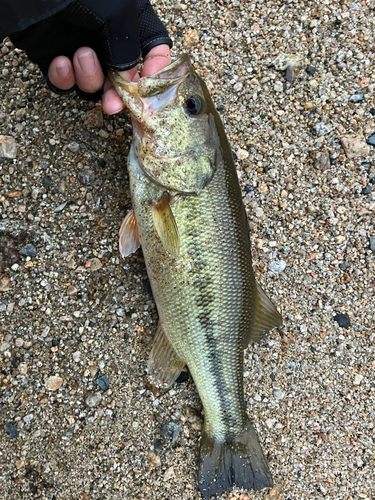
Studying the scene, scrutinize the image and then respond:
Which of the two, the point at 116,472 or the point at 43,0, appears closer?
the point at 43,0

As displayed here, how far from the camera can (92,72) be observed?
2.36m

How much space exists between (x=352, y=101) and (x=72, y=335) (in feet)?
8.94

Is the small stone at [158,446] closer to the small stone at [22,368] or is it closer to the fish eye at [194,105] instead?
the small stone at [22,368]

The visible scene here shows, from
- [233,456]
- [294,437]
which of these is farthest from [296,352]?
[233,456]

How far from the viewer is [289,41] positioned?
3064 millimetres

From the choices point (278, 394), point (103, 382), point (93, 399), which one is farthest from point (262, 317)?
point (93, 399)

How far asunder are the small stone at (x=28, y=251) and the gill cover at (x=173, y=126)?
37.3 inches

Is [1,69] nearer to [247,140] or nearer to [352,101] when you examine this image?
[247,140]

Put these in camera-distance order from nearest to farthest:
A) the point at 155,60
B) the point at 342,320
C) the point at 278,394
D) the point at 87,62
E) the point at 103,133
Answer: the point at 87,62, the point at 155,60, the point at 103,133, the point at 278,394, the point at 342,320

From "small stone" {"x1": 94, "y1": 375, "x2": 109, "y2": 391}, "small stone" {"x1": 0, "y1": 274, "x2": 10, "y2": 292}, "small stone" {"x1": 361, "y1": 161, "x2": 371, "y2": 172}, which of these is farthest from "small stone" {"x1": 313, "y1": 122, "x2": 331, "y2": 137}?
"small stone" {"x1": 0, "y1": 274, "x2": 10, "y2": 292}

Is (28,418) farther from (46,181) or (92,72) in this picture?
(92,72)

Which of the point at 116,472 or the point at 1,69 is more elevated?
the point at 1,69

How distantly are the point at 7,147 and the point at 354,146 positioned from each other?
2.54 meters

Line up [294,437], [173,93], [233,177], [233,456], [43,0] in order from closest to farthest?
[43,0] → [173,93] → [233,177] → [233,456] → [294,437]
